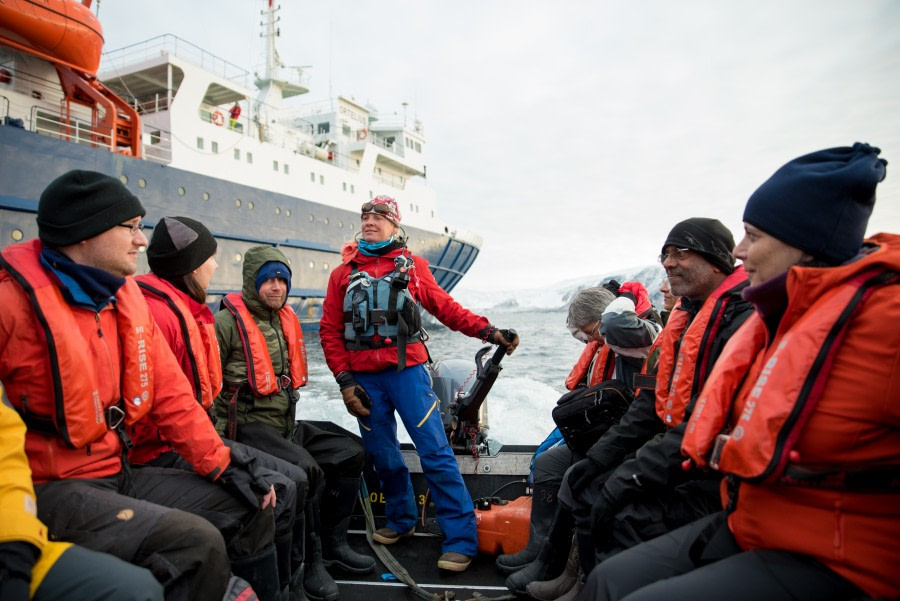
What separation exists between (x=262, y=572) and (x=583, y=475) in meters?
1.29

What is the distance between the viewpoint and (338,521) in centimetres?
280

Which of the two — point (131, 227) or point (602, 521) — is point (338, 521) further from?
point (131, 227)

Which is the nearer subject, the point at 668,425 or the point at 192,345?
the point at 668,425

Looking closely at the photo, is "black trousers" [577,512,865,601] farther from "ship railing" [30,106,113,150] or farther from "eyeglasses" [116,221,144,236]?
"ship railing" [30,106,113,150]

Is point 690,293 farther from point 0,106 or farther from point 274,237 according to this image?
point 274,237

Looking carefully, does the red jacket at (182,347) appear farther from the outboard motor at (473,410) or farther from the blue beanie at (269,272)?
the outboard motor at (473,410)

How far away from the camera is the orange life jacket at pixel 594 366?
2.70 meters

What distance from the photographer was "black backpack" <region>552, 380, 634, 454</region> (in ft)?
7.73

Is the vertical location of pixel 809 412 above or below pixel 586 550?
above

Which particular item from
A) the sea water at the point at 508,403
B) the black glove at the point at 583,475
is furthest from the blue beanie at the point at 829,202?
the sea water at the point at 508,403

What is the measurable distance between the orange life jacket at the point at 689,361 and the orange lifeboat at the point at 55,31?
1003 centimetres

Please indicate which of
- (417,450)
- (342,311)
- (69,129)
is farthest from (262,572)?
(69,129)

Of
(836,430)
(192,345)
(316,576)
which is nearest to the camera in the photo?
(836,430)

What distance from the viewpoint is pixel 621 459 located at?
2.09 m
